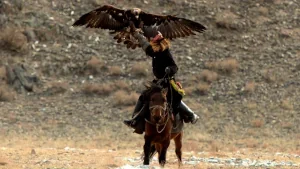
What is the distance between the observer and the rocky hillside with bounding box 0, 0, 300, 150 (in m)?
23.0

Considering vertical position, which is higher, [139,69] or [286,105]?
[286,105]

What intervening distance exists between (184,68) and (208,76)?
1223 millimetres

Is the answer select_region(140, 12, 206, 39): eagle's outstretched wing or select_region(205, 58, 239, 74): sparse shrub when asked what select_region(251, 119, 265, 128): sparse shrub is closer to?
select_region(205, 58, 239, 74): sparse shrub

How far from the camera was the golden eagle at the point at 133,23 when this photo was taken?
31.2 feet

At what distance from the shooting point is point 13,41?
26.9 metres

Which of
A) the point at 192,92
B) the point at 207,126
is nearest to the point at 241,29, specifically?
the point at 192,92

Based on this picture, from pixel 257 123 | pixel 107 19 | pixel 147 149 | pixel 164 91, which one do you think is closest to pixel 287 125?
pixel 257 123

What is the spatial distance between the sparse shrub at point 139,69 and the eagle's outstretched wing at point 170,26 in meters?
16.4

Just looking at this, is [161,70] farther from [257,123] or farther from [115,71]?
[115,71]

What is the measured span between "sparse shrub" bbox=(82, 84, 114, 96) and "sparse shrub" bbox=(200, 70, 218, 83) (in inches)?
157

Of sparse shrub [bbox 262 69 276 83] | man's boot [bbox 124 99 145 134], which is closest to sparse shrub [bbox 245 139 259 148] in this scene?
sparse shrub [bbox 262 69 276 83]

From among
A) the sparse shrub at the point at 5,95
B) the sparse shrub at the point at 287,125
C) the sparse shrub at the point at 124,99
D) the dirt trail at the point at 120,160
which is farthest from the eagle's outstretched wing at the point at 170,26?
the sparse shrub at the point at 5,95

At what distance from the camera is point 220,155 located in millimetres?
16734

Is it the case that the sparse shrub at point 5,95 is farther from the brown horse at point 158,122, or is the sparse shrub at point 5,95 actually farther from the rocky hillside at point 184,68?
the brown horse at point 158,122
